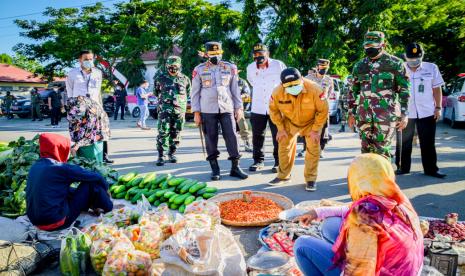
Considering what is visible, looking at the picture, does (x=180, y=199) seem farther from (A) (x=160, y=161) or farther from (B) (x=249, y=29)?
(B) (x=249, y=29)

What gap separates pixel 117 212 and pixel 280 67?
4.12 metres

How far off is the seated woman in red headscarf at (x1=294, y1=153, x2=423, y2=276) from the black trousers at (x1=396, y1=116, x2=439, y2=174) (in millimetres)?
4789

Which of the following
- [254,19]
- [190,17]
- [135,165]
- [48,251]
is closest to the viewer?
[48,251]

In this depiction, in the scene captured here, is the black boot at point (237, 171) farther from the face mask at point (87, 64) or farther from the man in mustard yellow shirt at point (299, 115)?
the face mask at point (87, 64)

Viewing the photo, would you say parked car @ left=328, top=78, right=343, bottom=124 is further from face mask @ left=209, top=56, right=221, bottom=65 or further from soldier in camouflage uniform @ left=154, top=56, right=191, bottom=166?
face mask @ left=209, top=56, right=221, bottom=65

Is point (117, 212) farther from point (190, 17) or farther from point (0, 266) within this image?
point (190, 17)

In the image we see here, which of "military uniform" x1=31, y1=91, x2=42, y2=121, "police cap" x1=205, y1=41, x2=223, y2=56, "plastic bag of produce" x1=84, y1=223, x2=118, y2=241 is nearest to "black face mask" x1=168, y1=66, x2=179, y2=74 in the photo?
"police cap" x1=205, y1=41, x2=223, y2=56

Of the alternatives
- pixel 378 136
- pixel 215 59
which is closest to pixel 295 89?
pixel 378 136

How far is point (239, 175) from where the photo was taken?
6.62 metres

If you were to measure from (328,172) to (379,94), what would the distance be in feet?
7.40

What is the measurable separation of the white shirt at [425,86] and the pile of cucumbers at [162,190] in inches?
149

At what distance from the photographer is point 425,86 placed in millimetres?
6254

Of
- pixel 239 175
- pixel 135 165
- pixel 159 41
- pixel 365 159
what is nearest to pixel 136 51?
pixel 159 41

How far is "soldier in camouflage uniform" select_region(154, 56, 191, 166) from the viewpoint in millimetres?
7574
